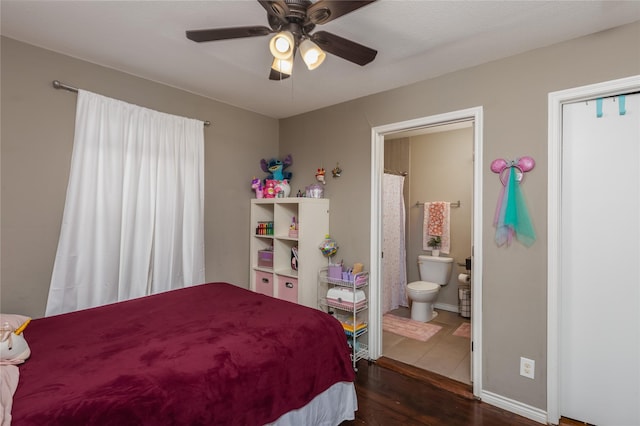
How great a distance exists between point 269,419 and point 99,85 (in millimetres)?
2548

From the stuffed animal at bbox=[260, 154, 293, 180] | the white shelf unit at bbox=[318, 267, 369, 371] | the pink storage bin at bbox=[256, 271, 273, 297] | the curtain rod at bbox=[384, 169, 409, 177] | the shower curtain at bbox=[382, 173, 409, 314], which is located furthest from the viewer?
the curtain rod at bbox=[384, 169, 409, 177]

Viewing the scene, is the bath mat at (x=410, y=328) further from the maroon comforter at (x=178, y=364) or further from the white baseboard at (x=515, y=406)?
the maroon comforter at (x=178, y=364)

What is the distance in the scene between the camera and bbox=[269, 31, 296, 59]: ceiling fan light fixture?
137 cm

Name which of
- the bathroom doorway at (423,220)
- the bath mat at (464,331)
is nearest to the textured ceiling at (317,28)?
the bathroom doorway at (423,220)

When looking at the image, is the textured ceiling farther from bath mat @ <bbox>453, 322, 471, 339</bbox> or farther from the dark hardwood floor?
bath mat @ <bbox>453, 322, 471, 339</bbox>

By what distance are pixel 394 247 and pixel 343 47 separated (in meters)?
3.01

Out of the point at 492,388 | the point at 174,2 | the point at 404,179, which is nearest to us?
the point at 174,2

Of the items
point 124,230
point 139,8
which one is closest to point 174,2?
point 139,8

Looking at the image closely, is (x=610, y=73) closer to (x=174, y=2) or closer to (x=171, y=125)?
(x=174, y=2)

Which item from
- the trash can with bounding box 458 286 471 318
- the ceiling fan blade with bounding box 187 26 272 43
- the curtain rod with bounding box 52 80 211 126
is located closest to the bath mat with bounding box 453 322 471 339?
the trash can with bounding box 458 286 471 318

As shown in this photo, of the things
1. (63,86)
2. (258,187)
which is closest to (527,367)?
(258,187)

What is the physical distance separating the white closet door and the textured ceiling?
1.94ft

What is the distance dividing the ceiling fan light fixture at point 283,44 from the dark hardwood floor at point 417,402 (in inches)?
84.7

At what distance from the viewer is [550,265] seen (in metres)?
2.02
